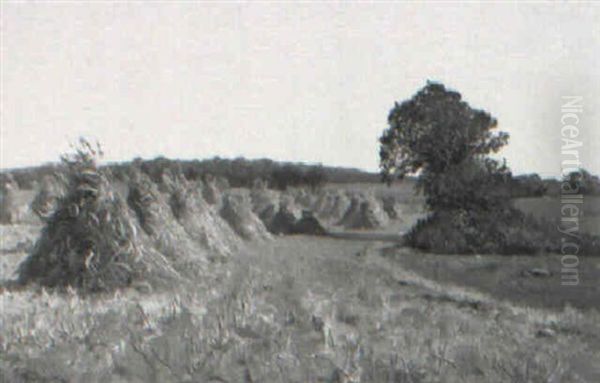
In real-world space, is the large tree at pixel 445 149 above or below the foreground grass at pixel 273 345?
above

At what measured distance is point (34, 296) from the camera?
973 cm

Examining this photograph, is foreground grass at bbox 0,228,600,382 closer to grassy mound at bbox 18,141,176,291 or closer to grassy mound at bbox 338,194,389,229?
grassy mound at bbox 18,141,176,291

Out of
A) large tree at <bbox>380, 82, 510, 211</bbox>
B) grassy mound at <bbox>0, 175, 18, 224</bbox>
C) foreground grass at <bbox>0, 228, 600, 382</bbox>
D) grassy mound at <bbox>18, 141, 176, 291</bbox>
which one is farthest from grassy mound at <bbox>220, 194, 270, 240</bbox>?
foreground grass at <bbox>0, 228, 600, 382</bbox>

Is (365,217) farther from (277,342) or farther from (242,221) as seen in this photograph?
(277,342)

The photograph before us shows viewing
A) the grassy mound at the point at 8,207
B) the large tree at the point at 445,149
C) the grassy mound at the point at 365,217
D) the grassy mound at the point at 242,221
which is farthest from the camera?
the grassy mound at the point at 365,217

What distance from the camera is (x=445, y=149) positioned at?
147 ft

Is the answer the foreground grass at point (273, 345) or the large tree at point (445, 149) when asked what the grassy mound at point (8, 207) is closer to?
the large tree at point (445, 149)

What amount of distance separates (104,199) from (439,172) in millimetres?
33940

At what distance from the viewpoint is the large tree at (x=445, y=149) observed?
138ft

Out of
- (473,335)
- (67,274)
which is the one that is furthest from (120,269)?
(473,335)

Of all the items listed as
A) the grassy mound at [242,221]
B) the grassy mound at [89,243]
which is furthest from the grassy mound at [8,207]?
the grassy mound at [89,243]

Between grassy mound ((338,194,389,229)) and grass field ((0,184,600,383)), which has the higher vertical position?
grass field ((0,184,600,383))

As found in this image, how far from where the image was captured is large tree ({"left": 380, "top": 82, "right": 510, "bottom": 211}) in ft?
138

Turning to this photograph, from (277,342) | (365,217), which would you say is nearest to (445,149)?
(365,217)
